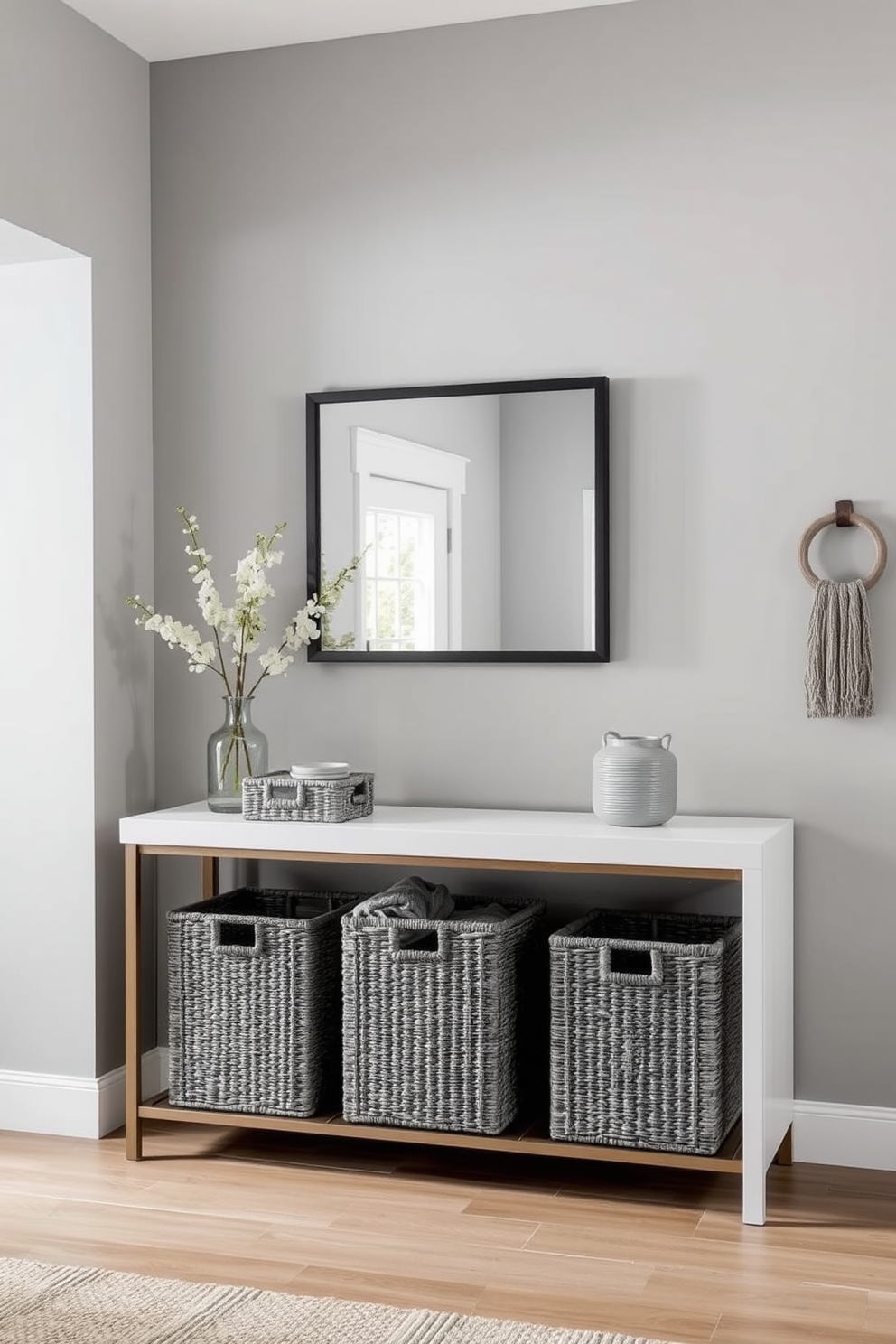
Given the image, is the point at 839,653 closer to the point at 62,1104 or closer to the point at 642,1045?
the point at 642,1045

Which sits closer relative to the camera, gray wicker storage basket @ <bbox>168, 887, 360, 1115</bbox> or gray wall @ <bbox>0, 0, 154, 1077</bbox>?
gray wicker storage basket @ <bbox>168, 887, 360, 1115</bbox>

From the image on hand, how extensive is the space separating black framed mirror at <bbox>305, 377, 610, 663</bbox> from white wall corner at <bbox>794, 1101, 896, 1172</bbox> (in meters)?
1.14

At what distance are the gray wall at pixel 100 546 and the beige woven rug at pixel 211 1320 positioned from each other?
0.97m

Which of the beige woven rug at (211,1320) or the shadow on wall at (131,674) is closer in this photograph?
the beige woven rug at (211,1320)

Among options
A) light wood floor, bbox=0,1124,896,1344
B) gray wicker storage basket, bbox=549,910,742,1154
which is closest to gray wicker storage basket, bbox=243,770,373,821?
gray wicker storage basket, bbox=549,910,742,1154

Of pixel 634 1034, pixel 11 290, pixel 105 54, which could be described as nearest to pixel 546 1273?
pixel 634 1034

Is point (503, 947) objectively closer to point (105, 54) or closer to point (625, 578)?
point (625, 578)

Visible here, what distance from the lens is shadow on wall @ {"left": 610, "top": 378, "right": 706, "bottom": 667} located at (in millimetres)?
3305

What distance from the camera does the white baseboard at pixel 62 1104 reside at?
136 inches

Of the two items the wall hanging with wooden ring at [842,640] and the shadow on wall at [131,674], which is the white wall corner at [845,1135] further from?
the shadow on wall at [131,674]

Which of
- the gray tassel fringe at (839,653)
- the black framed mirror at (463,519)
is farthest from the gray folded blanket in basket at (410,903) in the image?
the gray tassel fringe at (839,653)

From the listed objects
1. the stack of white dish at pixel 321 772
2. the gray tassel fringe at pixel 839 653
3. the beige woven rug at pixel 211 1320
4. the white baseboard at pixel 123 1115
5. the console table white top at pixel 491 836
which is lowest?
the beige woven rug at pixel 211 1320

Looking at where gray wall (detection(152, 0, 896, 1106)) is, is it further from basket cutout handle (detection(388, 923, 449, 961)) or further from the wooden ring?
basket cutout handle (detection(388, 923, 449, 961))

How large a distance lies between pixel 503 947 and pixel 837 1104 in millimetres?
862
